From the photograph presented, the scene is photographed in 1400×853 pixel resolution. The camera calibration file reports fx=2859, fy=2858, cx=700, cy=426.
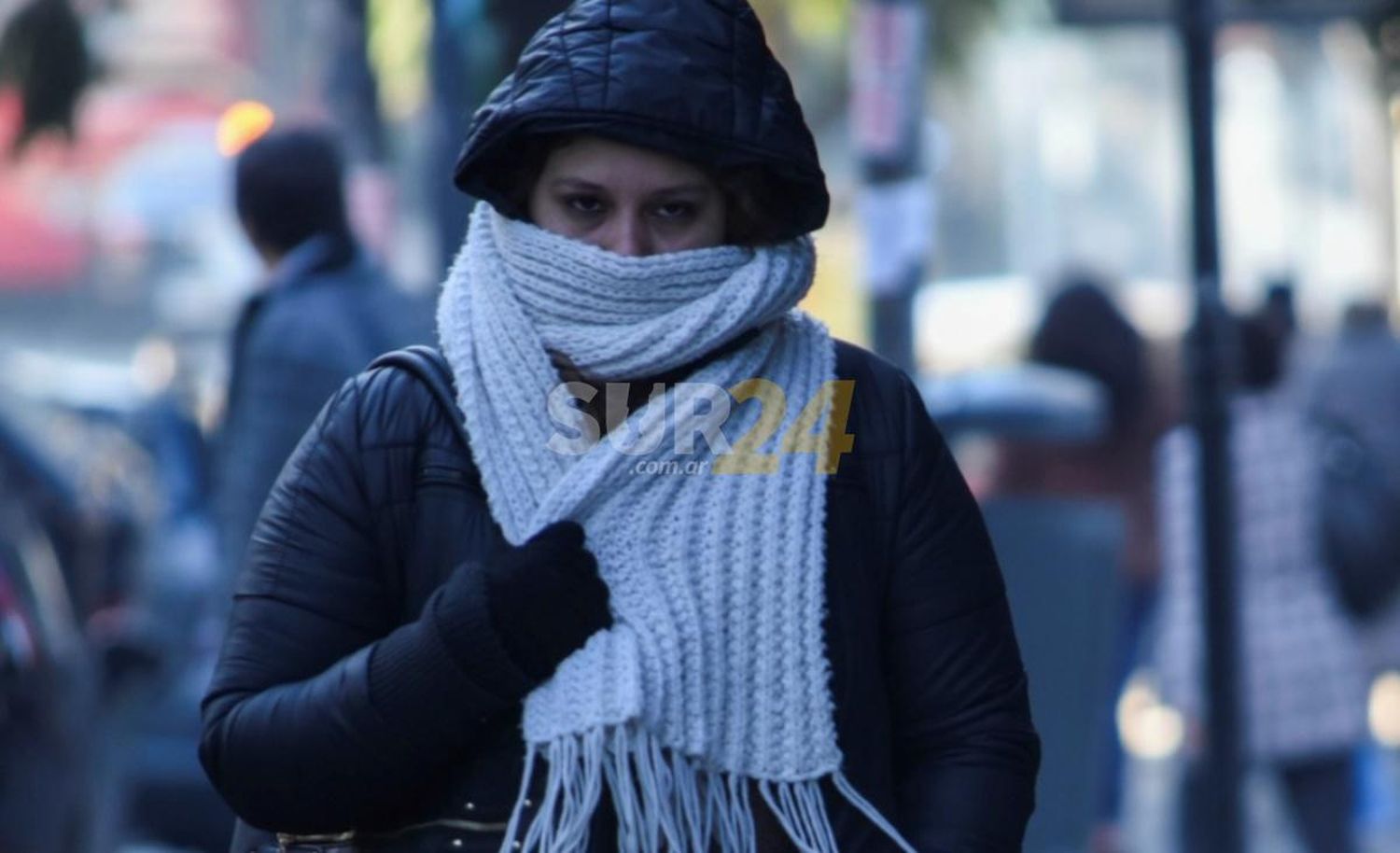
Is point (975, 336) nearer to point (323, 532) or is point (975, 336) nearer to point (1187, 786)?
point (1187, 786)

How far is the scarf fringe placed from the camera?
2574 millimetres

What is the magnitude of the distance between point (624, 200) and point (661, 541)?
33 cm

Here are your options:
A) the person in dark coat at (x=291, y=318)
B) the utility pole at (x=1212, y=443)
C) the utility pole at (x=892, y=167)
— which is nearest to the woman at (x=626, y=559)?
the person in dark coat at (x=291, y=318)

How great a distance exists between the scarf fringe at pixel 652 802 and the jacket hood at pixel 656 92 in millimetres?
564

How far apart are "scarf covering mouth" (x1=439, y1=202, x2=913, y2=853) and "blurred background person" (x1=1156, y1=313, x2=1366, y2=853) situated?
15.8 ft

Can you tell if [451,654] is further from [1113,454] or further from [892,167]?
[1113,454]

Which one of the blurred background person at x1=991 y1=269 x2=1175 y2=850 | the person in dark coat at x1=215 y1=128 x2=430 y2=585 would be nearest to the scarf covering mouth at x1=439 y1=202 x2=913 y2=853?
the person in dark coat at x1=215 y1=128 x2=430 y2=585

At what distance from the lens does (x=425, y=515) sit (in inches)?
106

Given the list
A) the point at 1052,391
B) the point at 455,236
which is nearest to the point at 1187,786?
the point at 1052,391

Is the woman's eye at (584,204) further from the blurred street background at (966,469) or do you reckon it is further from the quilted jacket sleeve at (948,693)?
the blurred street background at (966,469)

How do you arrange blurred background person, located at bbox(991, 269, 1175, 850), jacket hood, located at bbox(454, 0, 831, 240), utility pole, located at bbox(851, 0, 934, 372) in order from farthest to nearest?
blurred background person, located at bbox(991, 269, 1175, 850), utility pole, located at bbox(851, 0, 934, 372), jacket hood, located at bbox(454, 0, 831, 240)

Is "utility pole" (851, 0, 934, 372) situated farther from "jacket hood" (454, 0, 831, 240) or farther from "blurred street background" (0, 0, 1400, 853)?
Answer: "jacket hood" (454, 0, 831, 240)

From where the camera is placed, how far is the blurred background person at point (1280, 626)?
745 centimetres

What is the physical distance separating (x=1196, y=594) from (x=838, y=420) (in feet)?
15.8
